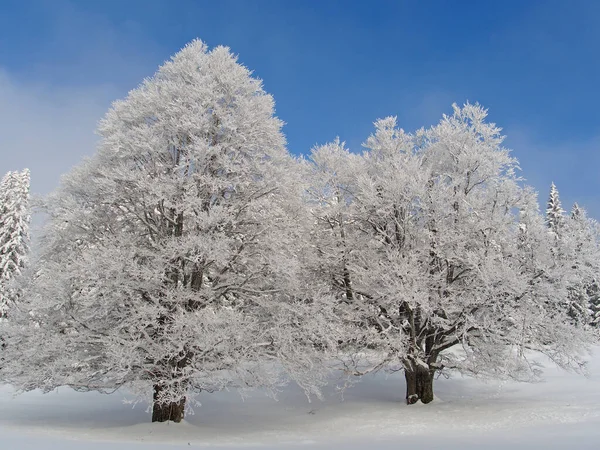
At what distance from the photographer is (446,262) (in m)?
15.9

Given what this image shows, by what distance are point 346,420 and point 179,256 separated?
7300 mm

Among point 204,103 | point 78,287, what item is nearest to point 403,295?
point 204,103

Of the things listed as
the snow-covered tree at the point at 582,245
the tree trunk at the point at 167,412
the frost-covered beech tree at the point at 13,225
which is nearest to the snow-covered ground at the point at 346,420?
the tree trunk at the point at 167,412

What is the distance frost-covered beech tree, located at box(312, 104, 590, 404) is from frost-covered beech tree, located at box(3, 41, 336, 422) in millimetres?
2425

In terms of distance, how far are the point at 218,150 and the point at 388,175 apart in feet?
19.8

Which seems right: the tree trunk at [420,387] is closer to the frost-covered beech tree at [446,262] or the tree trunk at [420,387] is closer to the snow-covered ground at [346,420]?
the frost-covered beech tree at [446,262]

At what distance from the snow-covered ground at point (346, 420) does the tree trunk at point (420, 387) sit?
39 centimetres

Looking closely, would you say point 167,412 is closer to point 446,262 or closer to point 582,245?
point 446,262

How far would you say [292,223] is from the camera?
14148 mm

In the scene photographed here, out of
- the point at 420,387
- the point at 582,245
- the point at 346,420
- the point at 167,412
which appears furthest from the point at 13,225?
the point at 582,245

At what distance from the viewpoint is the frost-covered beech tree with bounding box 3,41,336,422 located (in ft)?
38.6

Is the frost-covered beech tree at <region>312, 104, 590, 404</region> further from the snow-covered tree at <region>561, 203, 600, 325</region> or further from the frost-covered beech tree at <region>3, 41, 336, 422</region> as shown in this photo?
the frost-covered beech tree at <region>3, 41, 336, 422</region>

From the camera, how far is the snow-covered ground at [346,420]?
1004cm

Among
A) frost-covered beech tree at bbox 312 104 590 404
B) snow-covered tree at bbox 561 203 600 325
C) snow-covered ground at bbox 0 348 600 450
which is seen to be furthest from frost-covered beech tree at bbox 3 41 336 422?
snow-covered tree at bbox 561 203 600 325
